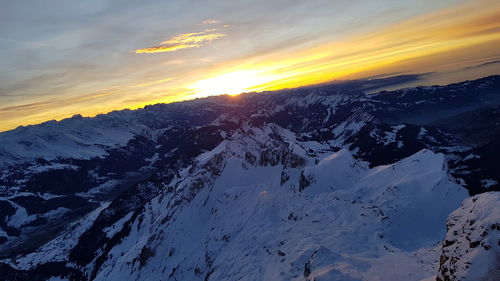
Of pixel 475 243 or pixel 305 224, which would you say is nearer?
pixel 475 243

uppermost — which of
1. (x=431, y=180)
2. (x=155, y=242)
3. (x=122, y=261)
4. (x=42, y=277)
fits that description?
(x=431, y=180)

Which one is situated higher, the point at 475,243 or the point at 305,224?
the point at 475,243

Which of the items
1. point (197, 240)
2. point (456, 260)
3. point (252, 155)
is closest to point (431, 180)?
point (456, 260)

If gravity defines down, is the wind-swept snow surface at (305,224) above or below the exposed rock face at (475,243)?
below

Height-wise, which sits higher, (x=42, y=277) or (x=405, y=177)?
(x=405, y=177)

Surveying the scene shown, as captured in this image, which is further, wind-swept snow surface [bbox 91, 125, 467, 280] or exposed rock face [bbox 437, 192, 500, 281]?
wind-swept snow surface [bbox 91, 125, 467, 280]

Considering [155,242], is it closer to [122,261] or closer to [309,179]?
[122,261]

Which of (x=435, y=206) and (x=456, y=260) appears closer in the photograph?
(x=456, y=260)

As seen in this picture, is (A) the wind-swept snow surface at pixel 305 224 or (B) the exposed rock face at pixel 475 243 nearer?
(B) the exposed rock face at pixel 475 243
